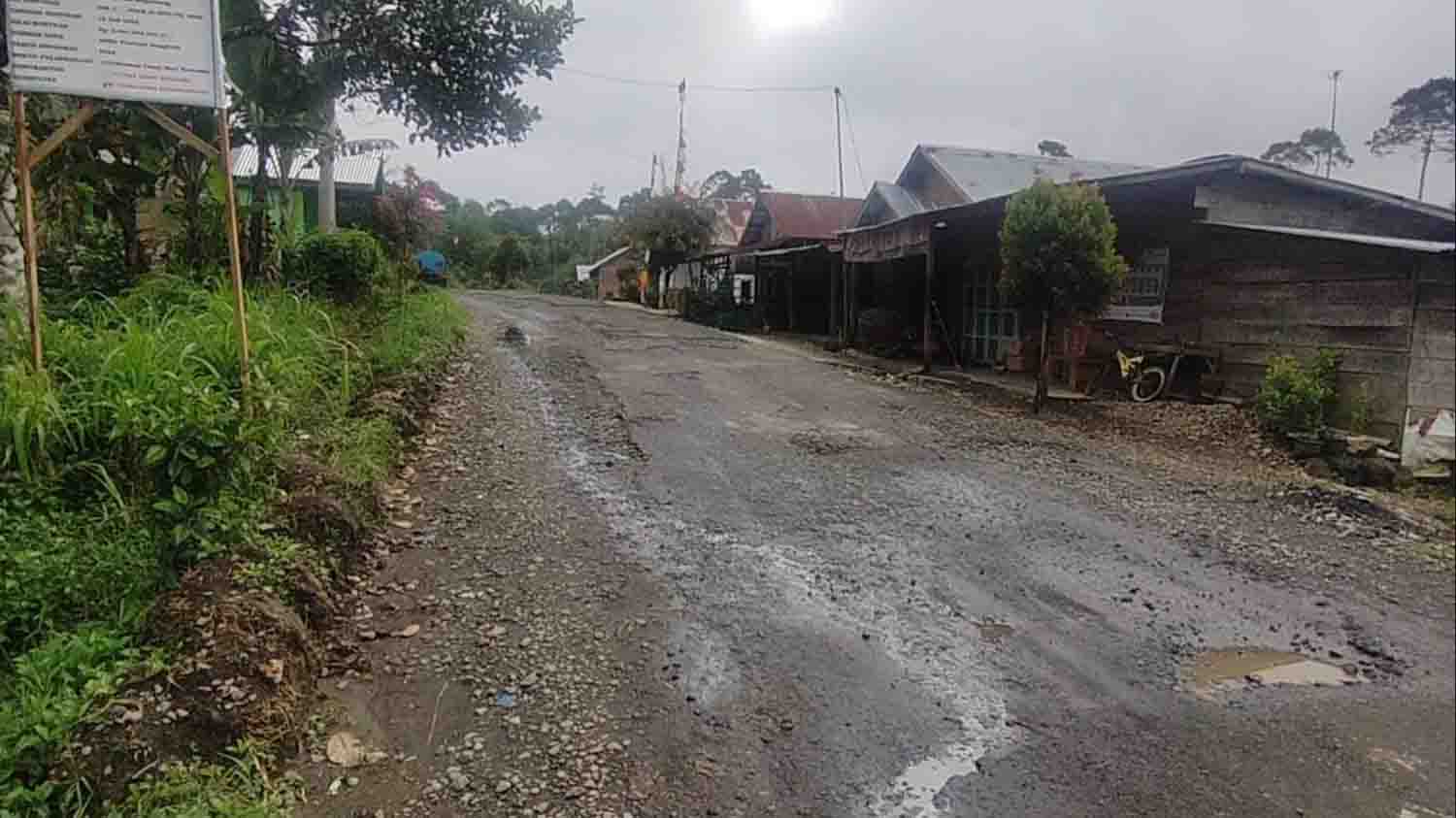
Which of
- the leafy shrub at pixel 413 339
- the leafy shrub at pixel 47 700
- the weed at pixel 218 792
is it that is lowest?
the weed at pixel 218 792

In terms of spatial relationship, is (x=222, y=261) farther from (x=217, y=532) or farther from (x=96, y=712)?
(x=96, y=712)

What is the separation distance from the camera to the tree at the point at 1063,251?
315 inches

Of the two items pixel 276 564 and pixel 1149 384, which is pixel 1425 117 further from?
pixel 1149 384

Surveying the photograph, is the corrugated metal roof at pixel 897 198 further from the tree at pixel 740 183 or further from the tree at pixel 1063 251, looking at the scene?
the tree at pixel 740 183

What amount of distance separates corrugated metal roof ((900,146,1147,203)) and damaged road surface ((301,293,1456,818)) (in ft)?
42.6

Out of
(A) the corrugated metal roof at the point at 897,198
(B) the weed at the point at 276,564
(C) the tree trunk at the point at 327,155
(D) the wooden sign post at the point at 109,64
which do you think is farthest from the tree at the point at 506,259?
(B) the weed at the point at 276,564

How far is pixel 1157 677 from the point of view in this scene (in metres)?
3.08

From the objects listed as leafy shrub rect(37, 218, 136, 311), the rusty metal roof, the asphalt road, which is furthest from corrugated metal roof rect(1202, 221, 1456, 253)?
the rusty metal roof

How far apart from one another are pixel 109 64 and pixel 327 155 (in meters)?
7.73

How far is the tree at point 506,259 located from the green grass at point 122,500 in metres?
35.7

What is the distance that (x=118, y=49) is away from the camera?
Result: 142 inches

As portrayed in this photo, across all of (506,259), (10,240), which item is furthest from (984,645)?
(506,259)

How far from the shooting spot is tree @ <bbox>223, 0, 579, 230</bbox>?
7.79 meters

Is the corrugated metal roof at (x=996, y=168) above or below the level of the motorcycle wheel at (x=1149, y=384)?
above
